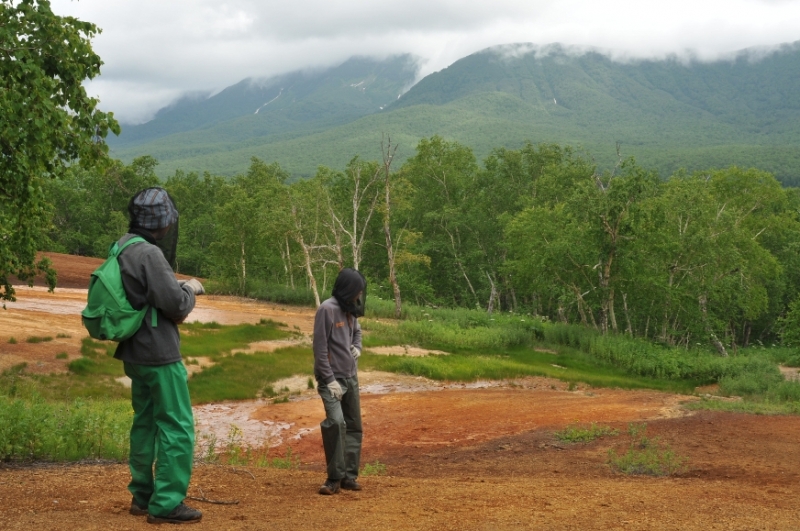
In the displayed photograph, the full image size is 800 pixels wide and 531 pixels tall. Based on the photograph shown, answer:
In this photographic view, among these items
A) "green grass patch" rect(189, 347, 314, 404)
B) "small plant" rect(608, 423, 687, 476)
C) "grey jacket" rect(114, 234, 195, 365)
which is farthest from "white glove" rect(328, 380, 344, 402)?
"green grass patch" rect(189, 347, 314, 404)

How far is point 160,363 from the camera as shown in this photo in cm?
513

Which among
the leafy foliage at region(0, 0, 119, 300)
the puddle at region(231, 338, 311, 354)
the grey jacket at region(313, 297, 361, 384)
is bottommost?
the puddle at region(231, 338, 311, 354)

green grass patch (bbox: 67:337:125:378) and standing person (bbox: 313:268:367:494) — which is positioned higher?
standing person (bbox: 313:268:367:494)

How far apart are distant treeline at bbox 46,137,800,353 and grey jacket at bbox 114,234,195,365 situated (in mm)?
22560

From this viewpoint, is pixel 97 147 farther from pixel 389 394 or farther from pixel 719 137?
pixel 719 137

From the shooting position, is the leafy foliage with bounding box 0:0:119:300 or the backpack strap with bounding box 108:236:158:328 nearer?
the backpack strap with bounding box 108:236:158:328

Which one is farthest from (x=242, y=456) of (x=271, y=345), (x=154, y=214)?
(x=271, y=345)

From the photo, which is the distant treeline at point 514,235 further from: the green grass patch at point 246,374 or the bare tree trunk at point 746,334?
the green grass patch at point 246,374

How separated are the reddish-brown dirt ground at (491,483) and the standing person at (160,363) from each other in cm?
25

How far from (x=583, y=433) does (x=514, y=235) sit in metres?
29.2

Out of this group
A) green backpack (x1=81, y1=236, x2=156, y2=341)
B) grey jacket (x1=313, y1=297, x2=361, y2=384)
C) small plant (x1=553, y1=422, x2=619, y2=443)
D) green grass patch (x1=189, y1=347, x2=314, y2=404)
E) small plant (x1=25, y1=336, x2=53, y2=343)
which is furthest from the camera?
small plant (x1=25, y1=336, x2=53, y2=343)

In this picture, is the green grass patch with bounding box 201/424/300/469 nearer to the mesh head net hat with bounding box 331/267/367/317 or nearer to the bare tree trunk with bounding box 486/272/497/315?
the mesh head net hat with bounding box 331/267/367/317

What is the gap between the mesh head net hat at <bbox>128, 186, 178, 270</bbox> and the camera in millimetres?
5344

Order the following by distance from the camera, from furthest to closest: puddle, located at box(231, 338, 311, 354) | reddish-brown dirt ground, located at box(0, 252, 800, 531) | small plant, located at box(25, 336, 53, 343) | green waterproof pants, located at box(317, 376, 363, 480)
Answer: puddle, located at box(231, 338, 311, 354)
small plant, located at box(25, 336, 53, 343)
green waterproof pants, located at box(317, 376, 363, 480)
reddish-brown dirt ground, located at box(0, 252, 800, 531)
